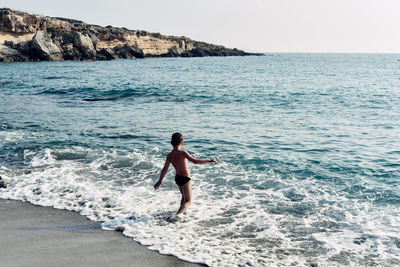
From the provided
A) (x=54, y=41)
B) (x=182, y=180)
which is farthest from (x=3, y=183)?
(x=54, y=41)

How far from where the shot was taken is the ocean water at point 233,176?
588 cm

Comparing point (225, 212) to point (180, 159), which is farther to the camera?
point (225, 212)

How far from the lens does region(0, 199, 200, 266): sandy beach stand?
16.7 ft

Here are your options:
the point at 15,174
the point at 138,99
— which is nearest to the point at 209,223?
the point at 15,174

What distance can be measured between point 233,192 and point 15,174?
5.67 metres

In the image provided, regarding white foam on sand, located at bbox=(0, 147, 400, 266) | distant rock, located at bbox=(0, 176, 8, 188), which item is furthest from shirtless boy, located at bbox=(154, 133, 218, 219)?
distant rock, located at bbox=(0, 176, 8, 188)

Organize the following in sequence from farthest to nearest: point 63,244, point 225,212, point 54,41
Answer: point 54,41 < point 225,212 < point 63,244

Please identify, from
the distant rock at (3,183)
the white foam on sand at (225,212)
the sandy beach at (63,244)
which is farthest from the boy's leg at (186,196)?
the distant rock at (3,183)

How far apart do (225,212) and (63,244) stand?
10.1ft

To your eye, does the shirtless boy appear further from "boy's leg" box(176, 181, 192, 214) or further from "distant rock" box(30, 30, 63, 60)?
"distant rock" box(30, 30, 63, 60)

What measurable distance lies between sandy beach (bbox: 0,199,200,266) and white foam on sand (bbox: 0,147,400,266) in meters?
0.28

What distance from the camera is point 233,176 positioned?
9.22 meters

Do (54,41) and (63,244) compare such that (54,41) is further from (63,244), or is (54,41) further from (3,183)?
(63,244)

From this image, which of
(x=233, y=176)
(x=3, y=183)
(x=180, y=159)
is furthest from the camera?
(x=233, y=176)
